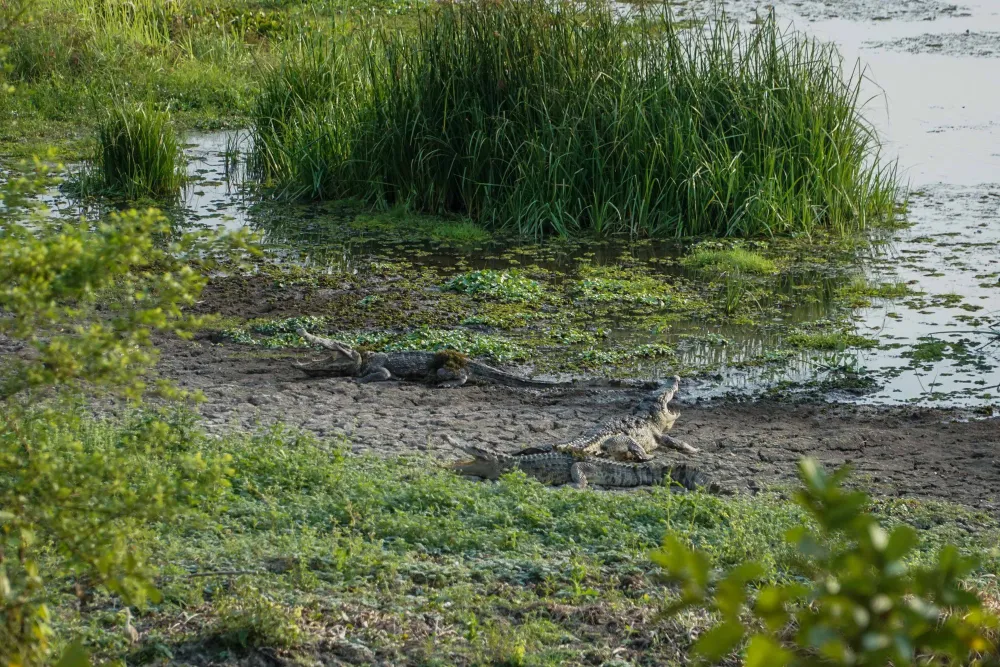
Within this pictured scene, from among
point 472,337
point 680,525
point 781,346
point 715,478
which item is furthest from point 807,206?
point 680,525

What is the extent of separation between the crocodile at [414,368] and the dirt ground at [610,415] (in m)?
0.12

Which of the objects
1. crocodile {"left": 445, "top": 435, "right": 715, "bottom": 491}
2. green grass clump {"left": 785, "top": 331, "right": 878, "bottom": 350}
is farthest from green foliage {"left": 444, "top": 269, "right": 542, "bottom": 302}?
crocodile {"left": 445, "top": 435, "right": 715, "bottom": 491}

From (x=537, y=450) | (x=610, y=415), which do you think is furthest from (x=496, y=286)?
(x=537, y=450)

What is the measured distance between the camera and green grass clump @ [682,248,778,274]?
9891 millimetres

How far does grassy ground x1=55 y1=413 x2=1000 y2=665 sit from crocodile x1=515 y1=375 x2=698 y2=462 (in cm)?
65

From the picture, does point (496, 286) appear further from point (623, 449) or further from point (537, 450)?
point (537, 450)

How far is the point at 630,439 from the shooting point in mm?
6191

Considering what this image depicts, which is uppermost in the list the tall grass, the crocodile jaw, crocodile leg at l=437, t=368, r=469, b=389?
the tall grass

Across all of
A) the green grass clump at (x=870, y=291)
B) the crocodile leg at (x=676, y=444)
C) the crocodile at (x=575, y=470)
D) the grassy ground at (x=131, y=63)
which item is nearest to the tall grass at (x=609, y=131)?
the green grass clump at (x=870, y=291)

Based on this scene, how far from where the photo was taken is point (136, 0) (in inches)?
714

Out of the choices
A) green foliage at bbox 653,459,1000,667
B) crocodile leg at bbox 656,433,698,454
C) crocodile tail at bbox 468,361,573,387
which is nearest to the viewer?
green foliage at bbox 653,459,1000,667

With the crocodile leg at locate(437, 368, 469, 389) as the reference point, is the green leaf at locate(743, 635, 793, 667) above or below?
above

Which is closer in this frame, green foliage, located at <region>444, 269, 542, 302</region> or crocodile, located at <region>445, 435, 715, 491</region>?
crocodile, located at <region>445, 435, 715, 491</region>

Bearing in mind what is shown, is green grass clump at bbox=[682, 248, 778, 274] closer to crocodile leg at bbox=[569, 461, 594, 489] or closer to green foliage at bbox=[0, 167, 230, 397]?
crocodile leg at bbox=[569, 461, 594, 489]
